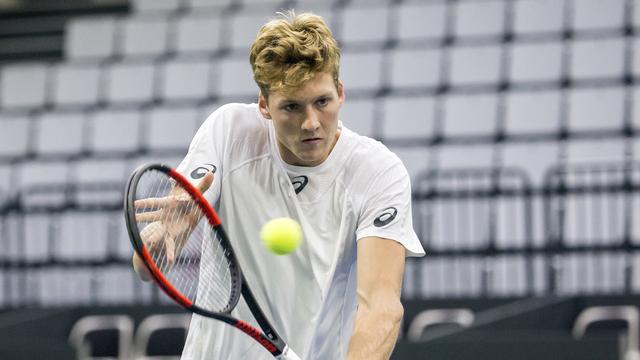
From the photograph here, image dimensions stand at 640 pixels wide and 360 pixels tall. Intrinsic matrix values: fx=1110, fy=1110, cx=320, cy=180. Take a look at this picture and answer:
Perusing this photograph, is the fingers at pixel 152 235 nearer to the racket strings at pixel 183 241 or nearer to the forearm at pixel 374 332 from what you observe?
the racket strings at pixel 183 241

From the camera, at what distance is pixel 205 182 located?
12.8ft

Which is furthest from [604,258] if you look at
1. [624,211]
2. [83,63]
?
[83,63]

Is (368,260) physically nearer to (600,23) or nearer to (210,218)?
(210,218)

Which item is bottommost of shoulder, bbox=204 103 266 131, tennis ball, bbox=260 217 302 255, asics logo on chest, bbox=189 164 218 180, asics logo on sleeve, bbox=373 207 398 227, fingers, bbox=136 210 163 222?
tennis ball, bbox=260 217 302 255

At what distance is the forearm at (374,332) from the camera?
3.59 m

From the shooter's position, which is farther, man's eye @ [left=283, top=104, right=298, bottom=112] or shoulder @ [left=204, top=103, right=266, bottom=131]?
shoulder @ [left=204, top=103, right=266, bottom=131]

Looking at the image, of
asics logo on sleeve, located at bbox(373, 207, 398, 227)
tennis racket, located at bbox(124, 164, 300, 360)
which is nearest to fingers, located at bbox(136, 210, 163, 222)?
tennis racket, located at bbox(124, 164, 300, 360)

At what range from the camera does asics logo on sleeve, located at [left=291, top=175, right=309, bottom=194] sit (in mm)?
4004

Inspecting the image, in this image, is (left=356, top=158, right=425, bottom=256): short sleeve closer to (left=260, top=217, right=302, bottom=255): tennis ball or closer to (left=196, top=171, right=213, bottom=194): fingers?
(left=260, top=217, right=302, bottom=255): tennis ball

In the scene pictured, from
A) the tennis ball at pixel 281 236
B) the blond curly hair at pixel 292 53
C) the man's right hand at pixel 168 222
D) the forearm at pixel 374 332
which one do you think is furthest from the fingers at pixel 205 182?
the forearm at pixel 374 332

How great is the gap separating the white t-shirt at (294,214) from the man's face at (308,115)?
7.2 inches

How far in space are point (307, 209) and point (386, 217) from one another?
0.32 m

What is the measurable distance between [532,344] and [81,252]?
527cm

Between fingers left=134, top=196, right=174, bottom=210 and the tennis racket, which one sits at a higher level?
fingers left=134, top=196, right=174, bottom=210
